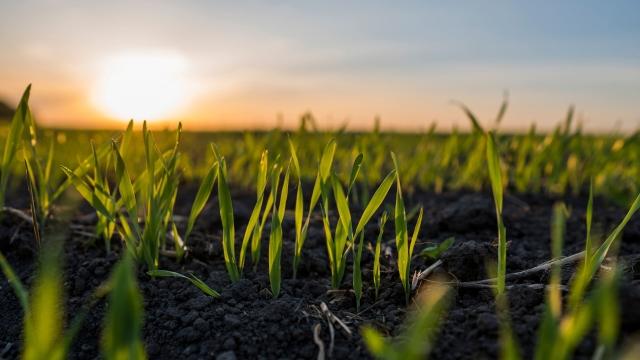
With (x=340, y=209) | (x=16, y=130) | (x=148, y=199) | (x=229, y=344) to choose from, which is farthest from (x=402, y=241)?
(x=16, y=130)

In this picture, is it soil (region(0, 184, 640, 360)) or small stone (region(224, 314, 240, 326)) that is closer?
soil (region(0, 184, 640, 360))

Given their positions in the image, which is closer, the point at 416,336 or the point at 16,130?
the point at 416,336

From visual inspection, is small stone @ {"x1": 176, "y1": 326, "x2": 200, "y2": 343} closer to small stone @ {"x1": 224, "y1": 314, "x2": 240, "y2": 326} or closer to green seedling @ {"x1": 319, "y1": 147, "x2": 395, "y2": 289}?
small stone @ {"x1": 224, "y1": 314, "x2": 240, "y2": 326}

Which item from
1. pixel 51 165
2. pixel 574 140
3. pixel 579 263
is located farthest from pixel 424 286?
pixel 574 140

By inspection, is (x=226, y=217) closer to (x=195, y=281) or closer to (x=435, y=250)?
(x=195, y=281)

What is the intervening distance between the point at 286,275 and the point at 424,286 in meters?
0.41

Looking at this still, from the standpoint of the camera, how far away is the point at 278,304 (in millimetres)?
1176

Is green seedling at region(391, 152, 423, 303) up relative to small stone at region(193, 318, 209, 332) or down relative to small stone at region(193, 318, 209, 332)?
up

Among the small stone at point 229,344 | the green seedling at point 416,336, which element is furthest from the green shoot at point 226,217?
the green seedling at point 416,336

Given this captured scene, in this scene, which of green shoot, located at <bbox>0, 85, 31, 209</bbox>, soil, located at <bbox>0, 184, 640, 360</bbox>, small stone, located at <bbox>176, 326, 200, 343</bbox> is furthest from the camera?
green shoot, located at <bbox>0, 85, 31, 209</bbox>

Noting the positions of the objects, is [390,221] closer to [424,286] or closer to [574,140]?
[424,286]

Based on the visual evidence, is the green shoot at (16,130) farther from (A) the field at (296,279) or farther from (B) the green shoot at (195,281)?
(B) the green shoot at (195,281)

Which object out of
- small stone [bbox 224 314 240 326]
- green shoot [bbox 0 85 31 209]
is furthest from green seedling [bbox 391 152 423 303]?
green shoot [bbox 0 85 31 209]

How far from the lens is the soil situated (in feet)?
3.24
